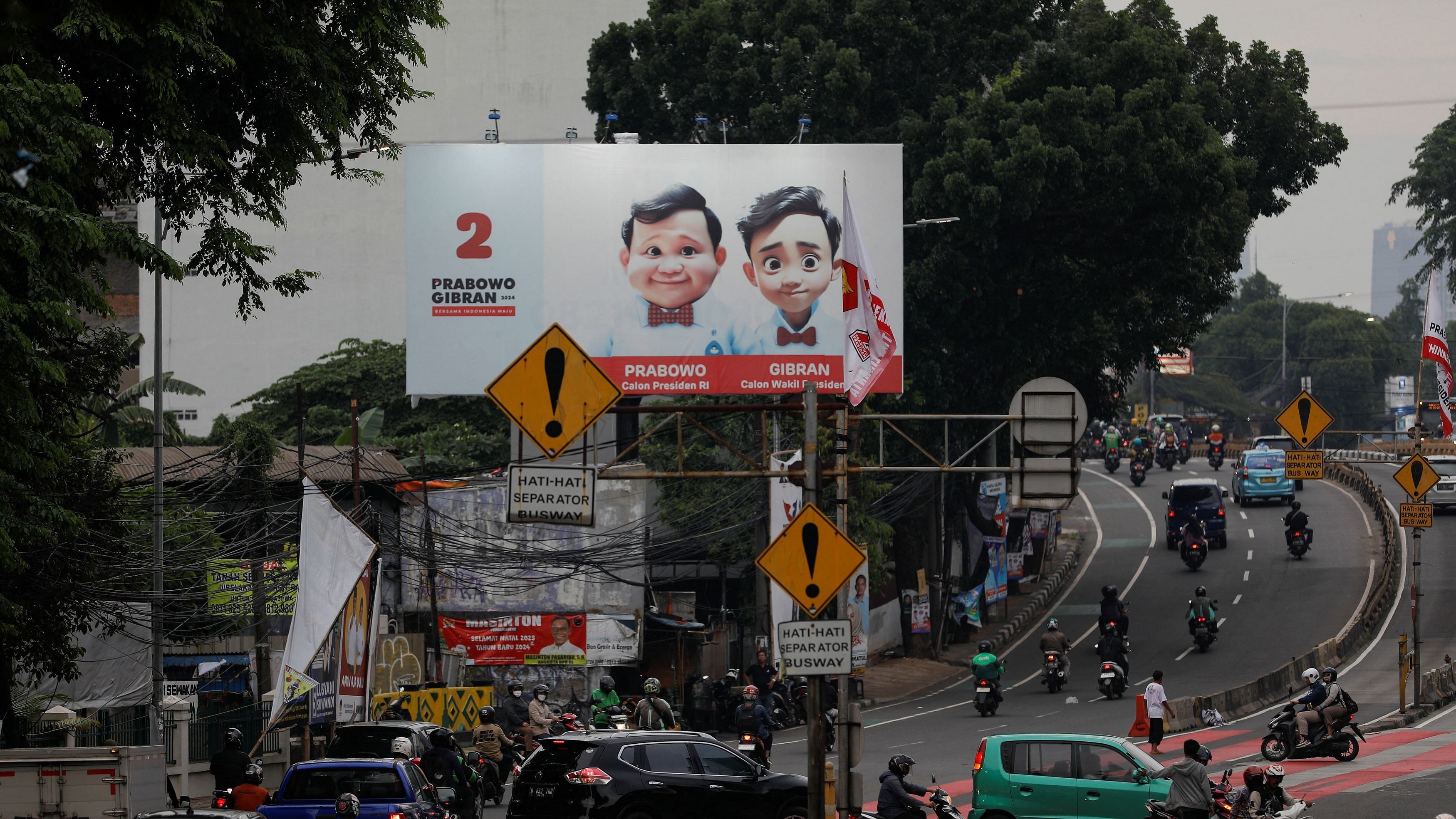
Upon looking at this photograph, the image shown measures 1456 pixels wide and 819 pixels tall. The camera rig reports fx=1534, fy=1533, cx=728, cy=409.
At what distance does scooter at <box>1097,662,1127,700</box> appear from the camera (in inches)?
1235

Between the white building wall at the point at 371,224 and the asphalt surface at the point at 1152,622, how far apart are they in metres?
26.3

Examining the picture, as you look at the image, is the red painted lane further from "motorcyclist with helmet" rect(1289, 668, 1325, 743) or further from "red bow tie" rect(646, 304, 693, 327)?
"red bow tie" rect(646, 304, 693, 327)

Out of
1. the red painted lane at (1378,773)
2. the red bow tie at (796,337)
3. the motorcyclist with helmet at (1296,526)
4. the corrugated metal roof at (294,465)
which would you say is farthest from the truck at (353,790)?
the motorcyclist with helmet at (1296,526)

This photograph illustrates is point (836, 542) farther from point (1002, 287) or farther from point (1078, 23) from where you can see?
point (1078, 23)

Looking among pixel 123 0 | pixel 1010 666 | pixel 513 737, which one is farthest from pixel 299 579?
pixel 1010 666

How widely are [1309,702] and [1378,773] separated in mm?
2602

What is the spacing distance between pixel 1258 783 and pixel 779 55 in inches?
1065

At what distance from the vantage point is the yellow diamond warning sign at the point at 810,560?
12086mm

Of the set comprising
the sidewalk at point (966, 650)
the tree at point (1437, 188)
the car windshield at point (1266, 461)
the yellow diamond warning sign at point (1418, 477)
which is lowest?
the sidewalk at point (966, 650)

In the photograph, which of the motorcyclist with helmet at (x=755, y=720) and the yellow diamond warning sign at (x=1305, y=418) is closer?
the motorcyclist with helmet at (x=755, y=720)

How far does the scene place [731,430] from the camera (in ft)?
125

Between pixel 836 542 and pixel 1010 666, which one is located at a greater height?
pixel 836 542

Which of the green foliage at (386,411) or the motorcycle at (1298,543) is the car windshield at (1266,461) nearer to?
the motorcycle at (1298,543)

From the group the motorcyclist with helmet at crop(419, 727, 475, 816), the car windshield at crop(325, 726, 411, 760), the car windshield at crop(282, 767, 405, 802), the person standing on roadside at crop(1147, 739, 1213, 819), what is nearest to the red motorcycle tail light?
the motorcyclist with helmet at crop(419, 727, 475, 816)
